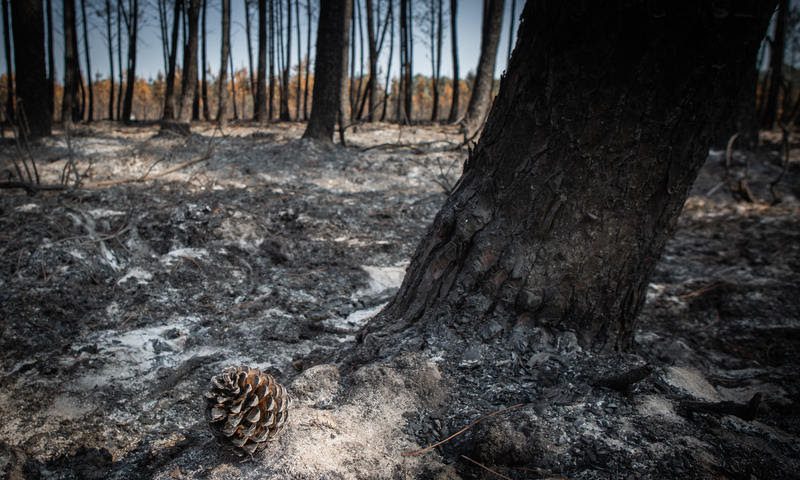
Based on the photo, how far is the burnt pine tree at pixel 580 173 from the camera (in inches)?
51.2

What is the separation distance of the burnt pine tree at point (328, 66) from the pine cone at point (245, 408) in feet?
21.2

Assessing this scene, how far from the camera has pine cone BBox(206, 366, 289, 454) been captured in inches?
45.1

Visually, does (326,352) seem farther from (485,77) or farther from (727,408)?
(485,77)

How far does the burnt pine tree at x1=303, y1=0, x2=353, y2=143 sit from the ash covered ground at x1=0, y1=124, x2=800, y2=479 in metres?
2.47

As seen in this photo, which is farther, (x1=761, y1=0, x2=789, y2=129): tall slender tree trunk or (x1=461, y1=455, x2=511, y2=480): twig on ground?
(x1=761, y1=0, x2=789, y2=129): tall slender tree trunk

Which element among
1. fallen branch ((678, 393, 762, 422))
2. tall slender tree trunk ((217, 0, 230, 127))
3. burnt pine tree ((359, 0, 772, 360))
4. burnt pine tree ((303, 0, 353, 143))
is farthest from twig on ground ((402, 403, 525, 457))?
tall slender tree trunk ((217, 0, 230, 127))

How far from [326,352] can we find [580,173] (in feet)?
4.84

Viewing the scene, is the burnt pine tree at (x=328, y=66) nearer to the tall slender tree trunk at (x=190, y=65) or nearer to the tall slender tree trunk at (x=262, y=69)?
the tall slender tree trunk at (x=190, y=65)

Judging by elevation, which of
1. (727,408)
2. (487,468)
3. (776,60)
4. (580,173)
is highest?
(776,60)

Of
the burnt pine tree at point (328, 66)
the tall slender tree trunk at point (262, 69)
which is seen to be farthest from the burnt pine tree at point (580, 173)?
the tall slender tree trunk at point (262, 69)

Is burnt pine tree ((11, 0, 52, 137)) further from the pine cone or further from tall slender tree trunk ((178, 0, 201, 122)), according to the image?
the pine cone

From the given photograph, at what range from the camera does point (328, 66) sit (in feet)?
23.1

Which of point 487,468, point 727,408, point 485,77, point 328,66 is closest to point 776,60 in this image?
point 485,77

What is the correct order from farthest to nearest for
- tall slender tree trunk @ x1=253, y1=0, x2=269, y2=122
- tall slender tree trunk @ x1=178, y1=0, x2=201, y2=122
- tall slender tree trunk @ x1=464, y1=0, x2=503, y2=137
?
1. tall slender tree trunk @ x1=253, y1=0, x2=269, y2=122
2. tall slender tree trunk @ x1=178, y1=0, x2=201, y2=122
3. tall slender tree trunk @ x1=464, y1=0, x2=503, y2=137
